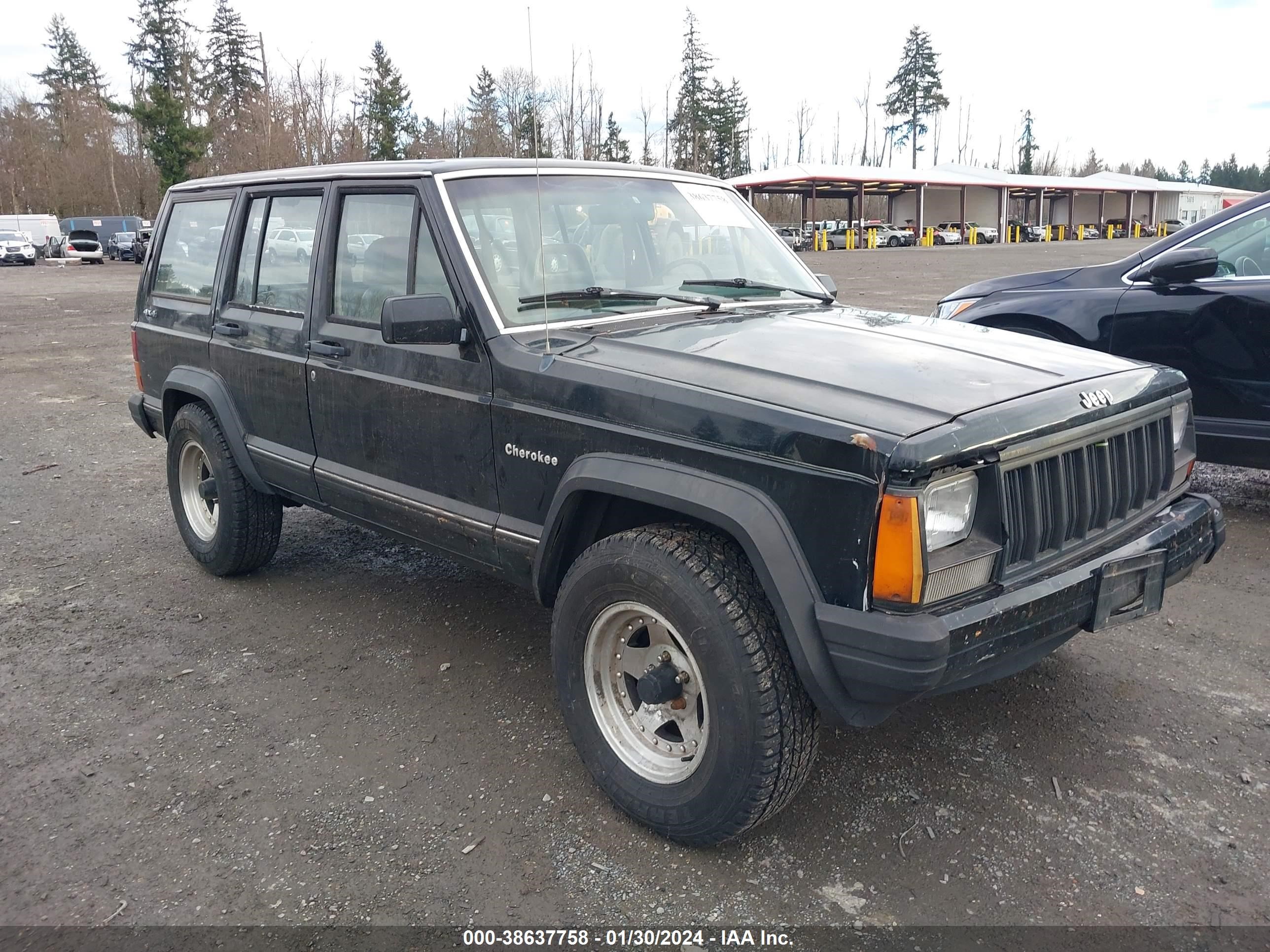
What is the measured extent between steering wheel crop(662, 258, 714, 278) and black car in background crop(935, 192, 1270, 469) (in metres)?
2.80

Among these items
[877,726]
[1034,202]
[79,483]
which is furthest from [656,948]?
[1034,202]

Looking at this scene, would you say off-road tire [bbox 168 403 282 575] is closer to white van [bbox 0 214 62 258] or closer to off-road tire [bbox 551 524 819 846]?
off-road tire [bbox 551 524 819 846]

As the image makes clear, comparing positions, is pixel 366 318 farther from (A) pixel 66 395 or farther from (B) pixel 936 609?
(A) pixel 66 395

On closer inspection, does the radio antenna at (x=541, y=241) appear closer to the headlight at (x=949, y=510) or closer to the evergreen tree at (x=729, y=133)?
the headlight at (x=949, y=510)

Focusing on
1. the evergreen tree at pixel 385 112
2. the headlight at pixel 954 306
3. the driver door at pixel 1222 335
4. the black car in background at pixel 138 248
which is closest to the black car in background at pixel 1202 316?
the driver door at pixel 1222 335

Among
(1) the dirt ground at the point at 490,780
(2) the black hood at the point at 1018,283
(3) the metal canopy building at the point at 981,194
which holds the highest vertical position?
(3) the metal canopy building at the point at 981,194

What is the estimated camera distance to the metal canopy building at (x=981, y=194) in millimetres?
57469

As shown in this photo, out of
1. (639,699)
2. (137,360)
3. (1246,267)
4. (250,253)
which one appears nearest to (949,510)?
(639,699)

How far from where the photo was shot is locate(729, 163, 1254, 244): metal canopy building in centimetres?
5747

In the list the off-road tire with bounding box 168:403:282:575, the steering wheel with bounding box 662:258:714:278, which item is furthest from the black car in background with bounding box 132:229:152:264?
the steering wheel with bounding box 662:258:714:278

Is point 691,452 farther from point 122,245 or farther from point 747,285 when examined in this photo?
point 122,245

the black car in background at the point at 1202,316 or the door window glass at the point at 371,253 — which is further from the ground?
the door window glass at the point at 371,253

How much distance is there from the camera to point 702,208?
4.28 metres

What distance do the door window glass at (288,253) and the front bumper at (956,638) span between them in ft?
9.37
